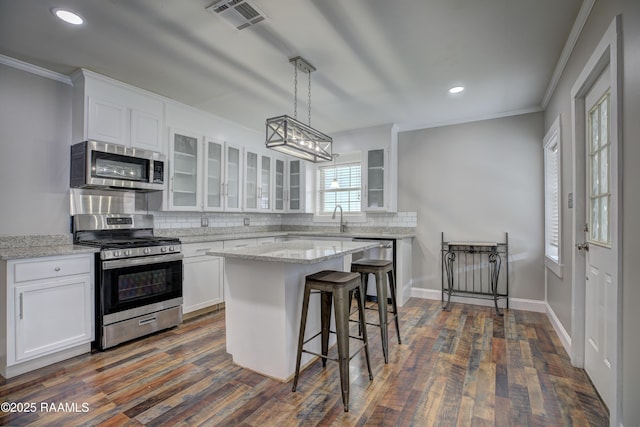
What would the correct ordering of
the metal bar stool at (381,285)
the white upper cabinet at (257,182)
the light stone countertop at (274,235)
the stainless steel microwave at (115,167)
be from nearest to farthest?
the metal bar stool at (381,285)
the stainless steel microwave at (115,167)
the light stone countertop at (274,235)
the white upper cabinet at (257,182)

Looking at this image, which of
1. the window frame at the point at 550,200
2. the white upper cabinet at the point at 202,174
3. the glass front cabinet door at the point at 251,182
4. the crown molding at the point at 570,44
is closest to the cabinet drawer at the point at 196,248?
the white upper cabinet at the point at 202,174

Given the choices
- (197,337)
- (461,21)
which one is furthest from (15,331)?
(461,21)

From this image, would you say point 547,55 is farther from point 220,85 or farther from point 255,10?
point 220,85

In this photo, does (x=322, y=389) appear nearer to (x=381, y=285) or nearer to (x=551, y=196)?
(x=381, y=285)

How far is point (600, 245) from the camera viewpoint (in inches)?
77.6

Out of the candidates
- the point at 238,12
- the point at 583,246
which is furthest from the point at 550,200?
the point at 238,12

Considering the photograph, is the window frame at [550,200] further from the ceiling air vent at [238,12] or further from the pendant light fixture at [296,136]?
the ceiling air vent at [238,12]

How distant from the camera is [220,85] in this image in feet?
10.5

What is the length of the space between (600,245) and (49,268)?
3.97 meters

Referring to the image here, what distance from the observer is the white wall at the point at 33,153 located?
2654 millimetres

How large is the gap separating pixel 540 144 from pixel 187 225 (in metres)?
4.58

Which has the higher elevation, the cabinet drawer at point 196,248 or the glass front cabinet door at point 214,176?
the glass front cabinet door at point 214,176

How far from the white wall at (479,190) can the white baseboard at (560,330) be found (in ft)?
1.40

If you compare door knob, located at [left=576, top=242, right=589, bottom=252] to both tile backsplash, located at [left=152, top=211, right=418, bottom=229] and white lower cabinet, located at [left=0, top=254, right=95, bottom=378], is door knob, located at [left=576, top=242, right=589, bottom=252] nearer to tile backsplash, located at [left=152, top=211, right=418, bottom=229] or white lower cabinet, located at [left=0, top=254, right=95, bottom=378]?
tile backsplash, located at [left=152, top=211, right=418, bottom=229]
